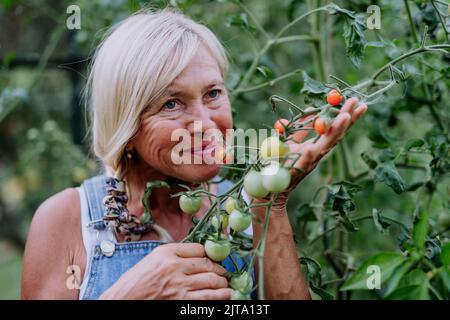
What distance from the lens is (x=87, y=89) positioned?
1055 mm

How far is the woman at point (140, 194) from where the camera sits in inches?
30.8

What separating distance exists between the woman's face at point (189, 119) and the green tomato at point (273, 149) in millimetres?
216

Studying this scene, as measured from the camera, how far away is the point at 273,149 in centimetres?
66

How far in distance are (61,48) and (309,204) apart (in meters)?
1.48

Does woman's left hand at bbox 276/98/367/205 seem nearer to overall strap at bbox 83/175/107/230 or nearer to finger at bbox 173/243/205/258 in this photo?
finger at bbox 173/243/205/258

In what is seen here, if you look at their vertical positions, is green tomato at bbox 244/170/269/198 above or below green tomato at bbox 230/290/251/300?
above

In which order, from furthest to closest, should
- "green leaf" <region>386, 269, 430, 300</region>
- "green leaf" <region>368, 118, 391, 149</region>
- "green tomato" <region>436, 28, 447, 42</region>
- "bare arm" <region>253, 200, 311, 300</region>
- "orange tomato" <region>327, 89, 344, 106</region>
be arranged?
"green leaf" <region>368, 118, 391, 149</region>, "green tomato" <region>436, 28, 447, 42</region>, "bare arm" <region>253, 200, 311, 300</region>, "orange tomato" <region>327, 89, 344, 106</region>, "green leaf" <region>386, 269, 430, 300</region>

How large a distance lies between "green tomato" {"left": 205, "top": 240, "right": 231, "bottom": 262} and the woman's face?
6.9 inches

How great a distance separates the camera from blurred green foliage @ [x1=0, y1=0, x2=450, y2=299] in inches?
34.3

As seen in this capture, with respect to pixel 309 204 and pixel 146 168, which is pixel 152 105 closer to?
pixel 146 168

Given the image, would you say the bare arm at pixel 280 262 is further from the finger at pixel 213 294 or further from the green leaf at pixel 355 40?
the green leaf at pixel 355 40

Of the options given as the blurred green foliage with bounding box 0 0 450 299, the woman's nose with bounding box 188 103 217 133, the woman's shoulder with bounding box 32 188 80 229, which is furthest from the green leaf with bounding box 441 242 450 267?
the woman's shoulder with bounding box 32 188 80 229

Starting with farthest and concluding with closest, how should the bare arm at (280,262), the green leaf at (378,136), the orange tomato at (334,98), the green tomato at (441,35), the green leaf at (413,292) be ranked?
the green leaf at (378,136)
the green tomato at (441,35)
the bare arm at (280,262)
the orange tomato at (334,98)
the green leaf at (413,292)

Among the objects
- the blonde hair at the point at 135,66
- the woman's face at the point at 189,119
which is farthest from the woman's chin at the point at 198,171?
the blonde hair at the point at 135,66
